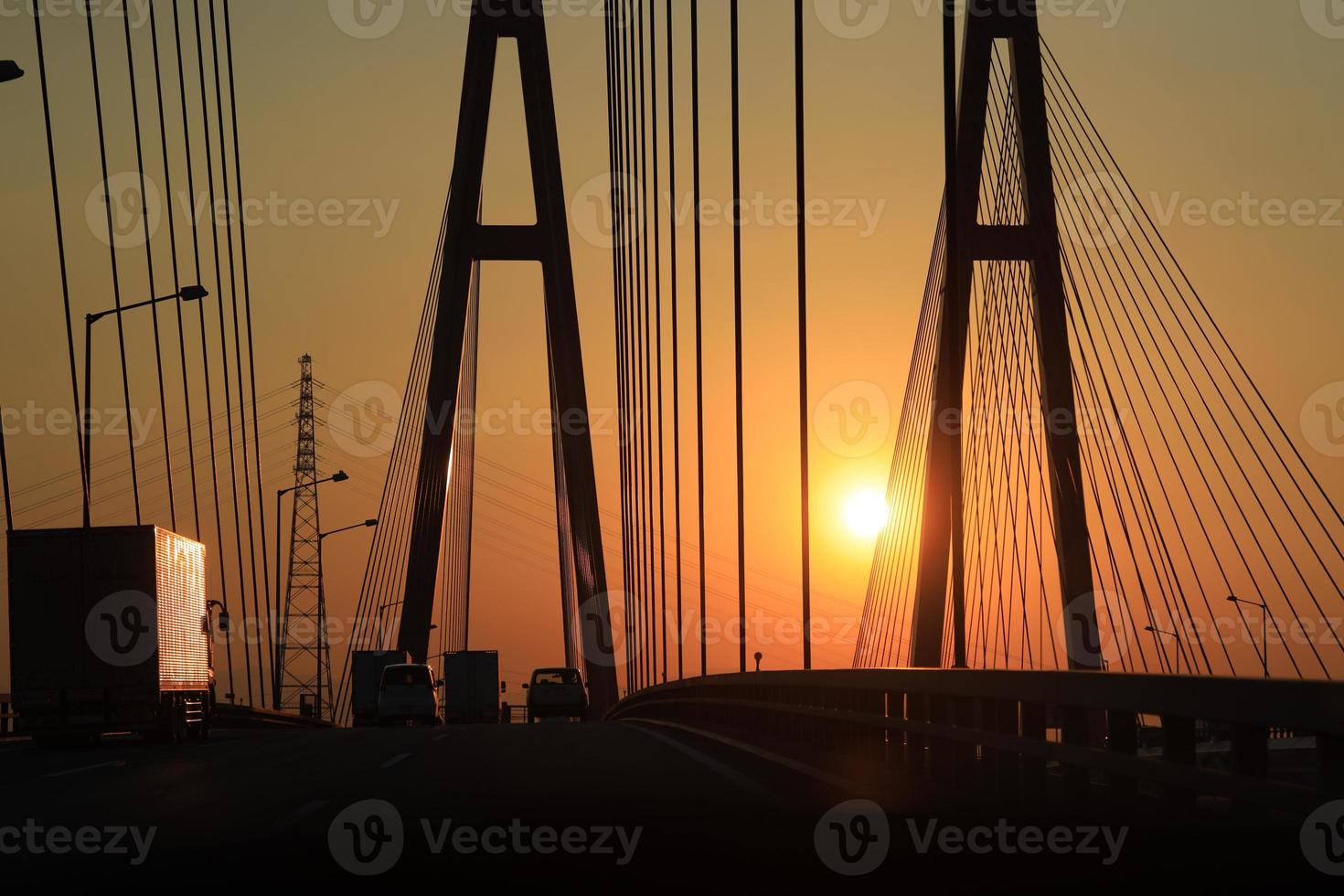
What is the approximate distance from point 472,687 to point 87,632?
3632cm

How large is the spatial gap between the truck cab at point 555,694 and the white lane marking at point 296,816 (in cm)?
5600

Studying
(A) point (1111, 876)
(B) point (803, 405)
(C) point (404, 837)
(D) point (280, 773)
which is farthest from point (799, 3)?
(A) point (1111, 876)

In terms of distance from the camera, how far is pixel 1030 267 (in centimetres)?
2694

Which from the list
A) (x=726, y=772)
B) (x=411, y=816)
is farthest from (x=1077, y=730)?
(x=726, y=772)

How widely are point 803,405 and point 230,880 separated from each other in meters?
14.8

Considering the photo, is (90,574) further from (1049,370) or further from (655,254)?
(655,254)

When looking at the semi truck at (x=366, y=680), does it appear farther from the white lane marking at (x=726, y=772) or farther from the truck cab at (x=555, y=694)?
the white lane marking at (x=726, y=772)

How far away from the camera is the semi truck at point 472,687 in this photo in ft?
214

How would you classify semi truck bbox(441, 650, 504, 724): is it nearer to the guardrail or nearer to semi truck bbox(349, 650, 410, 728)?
semi truck bbox(349, 650, 410, 728)

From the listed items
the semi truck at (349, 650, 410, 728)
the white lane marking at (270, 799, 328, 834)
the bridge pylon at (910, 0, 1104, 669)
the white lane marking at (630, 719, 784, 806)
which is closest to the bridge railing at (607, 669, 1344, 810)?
the white lane marking at (630, 719, 784, 806)

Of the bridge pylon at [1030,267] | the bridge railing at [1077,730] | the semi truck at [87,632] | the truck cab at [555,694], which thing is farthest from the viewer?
the truck cab at [555,694]

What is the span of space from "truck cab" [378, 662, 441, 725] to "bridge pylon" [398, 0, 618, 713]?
25.6ft

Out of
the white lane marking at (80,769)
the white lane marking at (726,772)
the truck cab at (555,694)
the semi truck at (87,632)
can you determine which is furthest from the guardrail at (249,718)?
the white lane marking at (726,772)

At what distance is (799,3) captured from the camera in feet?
77.7
